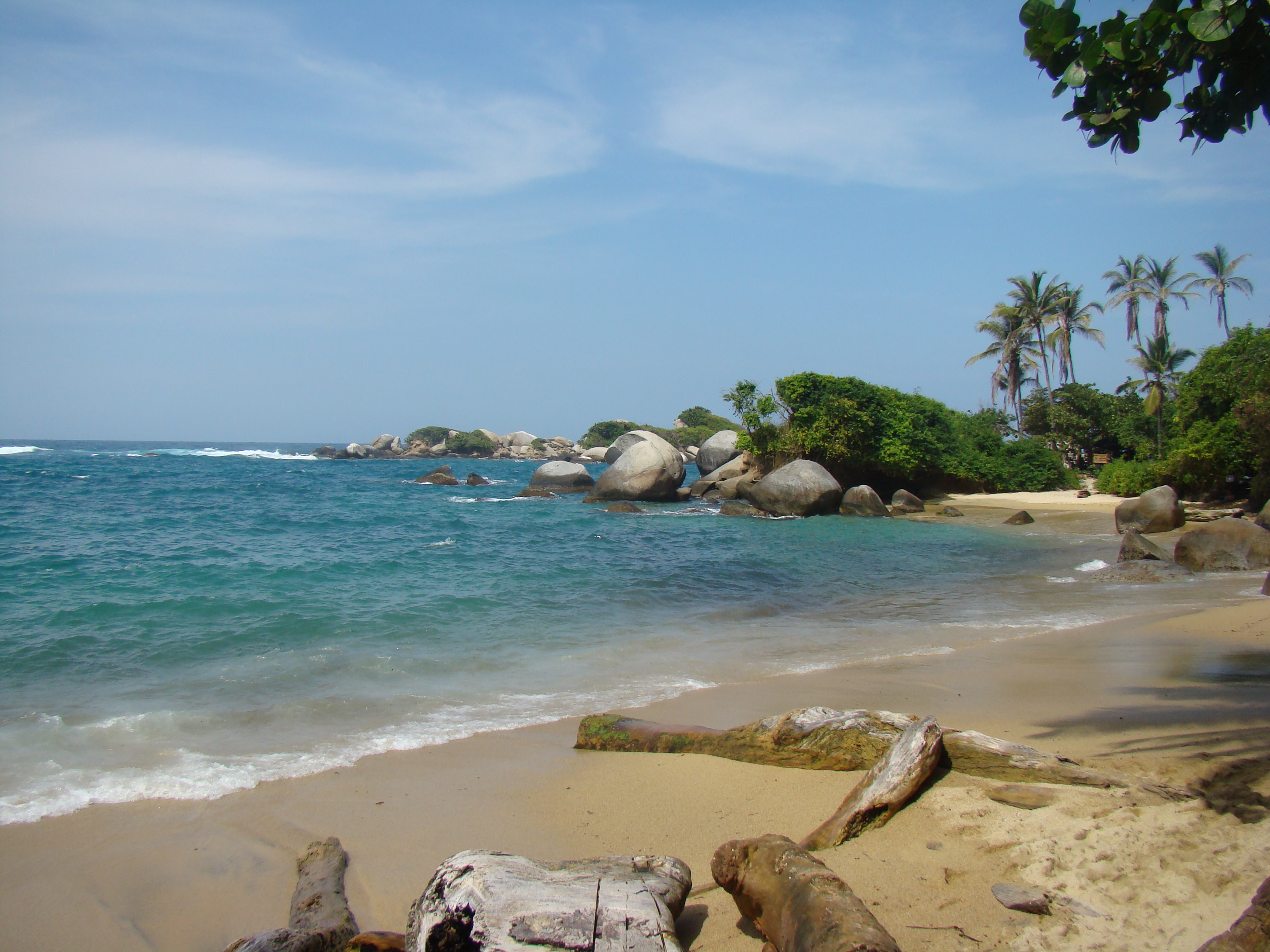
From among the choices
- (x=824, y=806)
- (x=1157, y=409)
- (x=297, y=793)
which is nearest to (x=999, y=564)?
(x=824, y=806)

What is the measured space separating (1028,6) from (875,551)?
45.6 ft

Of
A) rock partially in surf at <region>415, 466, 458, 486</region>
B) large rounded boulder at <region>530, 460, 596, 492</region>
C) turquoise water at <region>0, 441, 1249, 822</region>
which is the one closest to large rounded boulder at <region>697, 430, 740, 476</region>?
large rounded boulder at <region>530, 460, 596, 492</region>

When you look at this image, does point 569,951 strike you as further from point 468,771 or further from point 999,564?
point 999,564

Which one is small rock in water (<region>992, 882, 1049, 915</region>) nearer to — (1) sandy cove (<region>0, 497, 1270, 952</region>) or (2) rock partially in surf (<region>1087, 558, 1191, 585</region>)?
(1) sandy cove (<region>0, 497, 1270, 952</region>)

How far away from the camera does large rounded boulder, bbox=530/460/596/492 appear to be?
3139 centimetres

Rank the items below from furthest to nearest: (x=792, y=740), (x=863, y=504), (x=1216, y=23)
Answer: (x=863, y=504) → (x=792, y=740) → (x=1216, y=23)

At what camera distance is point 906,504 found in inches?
1040

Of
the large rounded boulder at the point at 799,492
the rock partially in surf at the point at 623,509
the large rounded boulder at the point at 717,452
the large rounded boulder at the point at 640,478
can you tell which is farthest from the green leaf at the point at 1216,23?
the large rounded boulder at the point at 717,452

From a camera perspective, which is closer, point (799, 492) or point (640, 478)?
point (799, 492)

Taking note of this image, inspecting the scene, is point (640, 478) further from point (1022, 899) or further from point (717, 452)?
point (1022, 899)

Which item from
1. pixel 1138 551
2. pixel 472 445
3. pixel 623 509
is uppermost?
pixel 472 445

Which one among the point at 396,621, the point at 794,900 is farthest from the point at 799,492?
the point at 794,900

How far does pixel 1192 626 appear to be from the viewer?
27.7ft

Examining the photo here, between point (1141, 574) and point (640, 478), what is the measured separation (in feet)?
53.8
